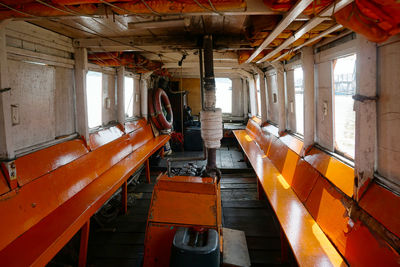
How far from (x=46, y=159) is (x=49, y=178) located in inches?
9.7

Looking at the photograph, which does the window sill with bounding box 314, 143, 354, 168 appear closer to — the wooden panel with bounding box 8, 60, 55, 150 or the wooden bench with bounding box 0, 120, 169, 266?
the wooden bench with bounding box 0, 120, 169, 266

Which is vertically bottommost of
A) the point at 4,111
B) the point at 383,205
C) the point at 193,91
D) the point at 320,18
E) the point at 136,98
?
the point at 383,205

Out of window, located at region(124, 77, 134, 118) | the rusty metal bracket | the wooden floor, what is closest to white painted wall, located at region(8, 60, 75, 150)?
window, located at region(124, 77, 134, 118)

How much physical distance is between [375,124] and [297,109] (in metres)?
2.38

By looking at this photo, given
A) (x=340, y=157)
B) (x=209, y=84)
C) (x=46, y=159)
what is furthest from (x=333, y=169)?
(x=46, y=159)

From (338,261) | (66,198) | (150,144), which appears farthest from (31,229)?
(150,144)

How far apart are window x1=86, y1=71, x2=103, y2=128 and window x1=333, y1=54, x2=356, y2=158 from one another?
3.69m

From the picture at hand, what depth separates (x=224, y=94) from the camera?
966 cm

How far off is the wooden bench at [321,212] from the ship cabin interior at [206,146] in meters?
0.01

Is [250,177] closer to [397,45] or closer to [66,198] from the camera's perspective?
[66,198]

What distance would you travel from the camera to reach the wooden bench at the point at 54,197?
194cm

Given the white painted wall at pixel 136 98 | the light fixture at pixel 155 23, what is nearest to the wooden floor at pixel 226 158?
the white painted wall at pixel 136 98

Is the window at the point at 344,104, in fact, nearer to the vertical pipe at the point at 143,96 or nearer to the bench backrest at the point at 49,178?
the bench backrest at the point at 49,178

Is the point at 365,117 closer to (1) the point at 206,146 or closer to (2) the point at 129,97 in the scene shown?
(1) the point at 206,146
